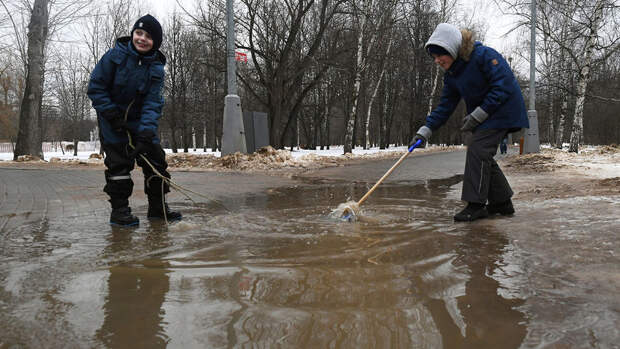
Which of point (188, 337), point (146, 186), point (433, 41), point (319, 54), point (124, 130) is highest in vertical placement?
point (319, 54)

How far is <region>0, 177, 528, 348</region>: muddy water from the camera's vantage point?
1.42 metres

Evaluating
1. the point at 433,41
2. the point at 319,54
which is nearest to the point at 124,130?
the point at 433,41

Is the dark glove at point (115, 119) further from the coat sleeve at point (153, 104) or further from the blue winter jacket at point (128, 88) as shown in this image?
the coat sleeve at point (153, 104)

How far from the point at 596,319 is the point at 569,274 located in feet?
1.82

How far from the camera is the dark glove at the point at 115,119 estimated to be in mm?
3350

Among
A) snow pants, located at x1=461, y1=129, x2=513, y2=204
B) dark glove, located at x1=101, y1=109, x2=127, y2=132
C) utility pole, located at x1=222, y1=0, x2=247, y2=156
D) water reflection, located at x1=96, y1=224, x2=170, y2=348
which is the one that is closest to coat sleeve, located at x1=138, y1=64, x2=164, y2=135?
dark glove, located at x1=101, y1=109, x2=127, y2=132

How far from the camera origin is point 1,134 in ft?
149

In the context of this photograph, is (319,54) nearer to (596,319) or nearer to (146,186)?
(146,186)

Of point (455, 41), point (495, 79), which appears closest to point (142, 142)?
point (455, 41)

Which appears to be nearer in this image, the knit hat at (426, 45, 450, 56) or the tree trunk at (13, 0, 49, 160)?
the knit hat at (426, 45, 450, 56)

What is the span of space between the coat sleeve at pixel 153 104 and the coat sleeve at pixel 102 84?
258mm

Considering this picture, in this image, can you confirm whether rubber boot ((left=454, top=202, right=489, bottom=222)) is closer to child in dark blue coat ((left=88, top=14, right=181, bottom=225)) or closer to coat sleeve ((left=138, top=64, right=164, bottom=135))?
child in dark blue coat ((left=88, top=14, right=181, bottom=225))

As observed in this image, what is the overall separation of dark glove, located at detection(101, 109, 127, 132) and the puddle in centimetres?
85

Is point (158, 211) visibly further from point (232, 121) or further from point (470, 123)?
point (232, 121)
